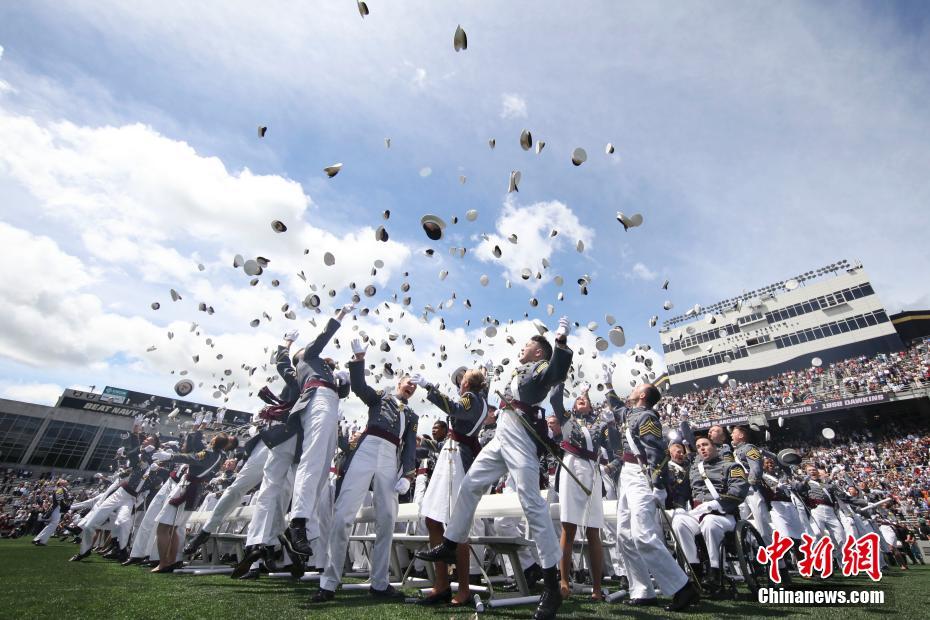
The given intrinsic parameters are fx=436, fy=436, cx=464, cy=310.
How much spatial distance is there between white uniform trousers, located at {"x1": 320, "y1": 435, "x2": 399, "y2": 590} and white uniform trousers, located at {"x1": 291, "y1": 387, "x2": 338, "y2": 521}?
0.71 feet

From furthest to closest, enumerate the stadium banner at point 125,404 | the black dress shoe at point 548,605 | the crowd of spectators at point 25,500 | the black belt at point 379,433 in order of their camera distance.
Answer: the stadium banner at point 125,404 < the crowd of spectators at point 25,500 < the black belt at point 379,433 < the black dress shoe at point 548,605

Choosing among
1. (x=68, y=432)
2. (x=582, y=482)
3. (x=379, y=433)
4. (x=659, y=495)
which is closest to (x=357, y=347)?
(x=379, y=433)

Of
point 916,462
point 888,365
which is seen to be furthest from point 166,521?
point 888,365

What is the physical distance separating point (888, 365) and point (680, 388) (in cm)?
2094

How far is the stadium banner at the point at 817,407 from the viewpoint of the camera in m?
31.4

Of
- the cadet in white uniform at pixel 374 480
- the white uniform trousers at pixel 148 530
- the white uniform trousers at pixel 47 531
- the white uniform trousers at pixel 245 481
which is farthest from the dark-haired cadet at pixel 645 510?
the white uniform trousers at pixel 47 531

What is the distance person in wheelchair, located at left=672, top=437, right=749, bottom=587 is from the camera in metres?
5.83

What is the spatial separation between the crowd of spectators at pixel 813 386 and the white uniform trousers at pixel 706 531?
3678 centimetres

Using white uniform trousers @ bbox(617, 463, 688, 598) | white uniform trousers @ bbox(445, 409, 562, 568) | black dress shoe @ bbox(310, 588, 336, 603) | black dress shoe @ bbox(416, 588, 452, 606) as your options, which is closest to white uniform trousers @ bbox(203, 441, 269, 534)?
black dress shoe @ bbox(310, 588, 336, 603)

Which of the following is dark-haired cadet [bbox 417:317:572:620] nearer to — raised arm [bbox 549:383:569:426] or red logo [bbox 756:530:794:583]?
raised arm [bbox 549:383:569:426]

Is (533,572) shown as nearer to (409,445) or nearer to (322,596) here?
(409,445)

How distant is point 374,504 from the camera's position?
5.09 metres

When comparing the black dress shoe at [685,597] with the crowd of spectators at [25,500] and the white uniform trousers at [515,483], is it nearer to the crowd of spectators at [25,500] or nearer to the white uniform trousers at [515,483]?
the white uniform trousers at [515,483]

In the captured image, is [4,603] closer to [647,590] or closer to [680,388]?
[647,590]
